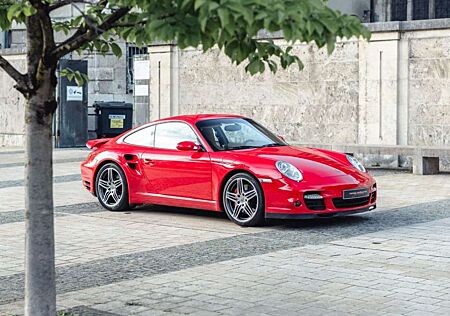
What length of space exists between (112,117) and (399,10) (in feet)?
32.7

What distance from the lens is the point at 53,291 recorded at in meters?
5.95

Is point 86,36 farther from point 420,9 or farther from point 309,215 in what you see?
point 420,9

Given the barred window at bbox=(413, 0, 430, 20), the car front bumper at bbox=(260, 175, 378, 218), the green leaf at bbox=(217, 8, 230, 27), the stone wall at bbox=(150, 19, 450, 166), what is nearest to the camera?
the green leaf at bbox=(217, 8, 230, 27)

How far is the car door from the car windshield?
7.3 inches

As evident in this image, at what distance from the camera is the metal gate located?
2734 centimetres

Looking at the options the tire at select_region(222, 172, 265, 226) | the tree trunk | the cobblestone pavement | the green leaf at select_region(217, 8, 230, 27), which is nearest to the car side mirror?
the tire at select_region(222, 172, 265, 226)

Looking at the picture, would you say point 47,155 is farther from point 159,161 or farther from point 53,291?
point 159,161

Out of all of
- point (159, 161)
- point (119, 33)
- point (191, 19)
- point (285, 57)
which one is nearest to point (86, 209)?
point (159, 161)

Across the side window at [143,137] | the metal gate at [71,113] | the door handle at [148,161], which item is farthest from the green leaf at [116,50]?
the metal gate at [71,113]

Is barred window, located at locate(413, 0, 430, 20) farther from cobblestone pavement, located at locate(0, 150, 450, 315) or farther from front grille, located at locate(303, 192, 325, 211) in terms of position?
front grille, located at locate(303, 192, 325, 211)

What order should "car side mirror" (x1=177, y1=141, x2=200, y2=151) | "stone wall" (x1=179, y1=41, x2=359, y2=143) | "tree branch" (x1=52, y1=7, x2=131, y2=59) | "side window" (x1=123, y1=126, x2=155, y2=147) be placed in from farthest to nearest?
"stone wall" (x1=179, y1=41, x2=359, y2=143)
"side window" (x1=123, y1=126, x2=155, y2=147)
"car side mirror" (x1=177, y1=141, x2=200, y2=151)
"tree branch" (x1=52, y1=7, x2=131, y2=59)

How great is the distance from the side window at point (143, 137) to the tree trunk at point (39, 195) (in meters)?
→ 6.67

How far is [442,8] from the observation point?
29672 mm

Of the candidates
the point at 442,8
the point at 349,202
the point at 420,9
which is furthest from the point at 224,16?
the point at 420,9
